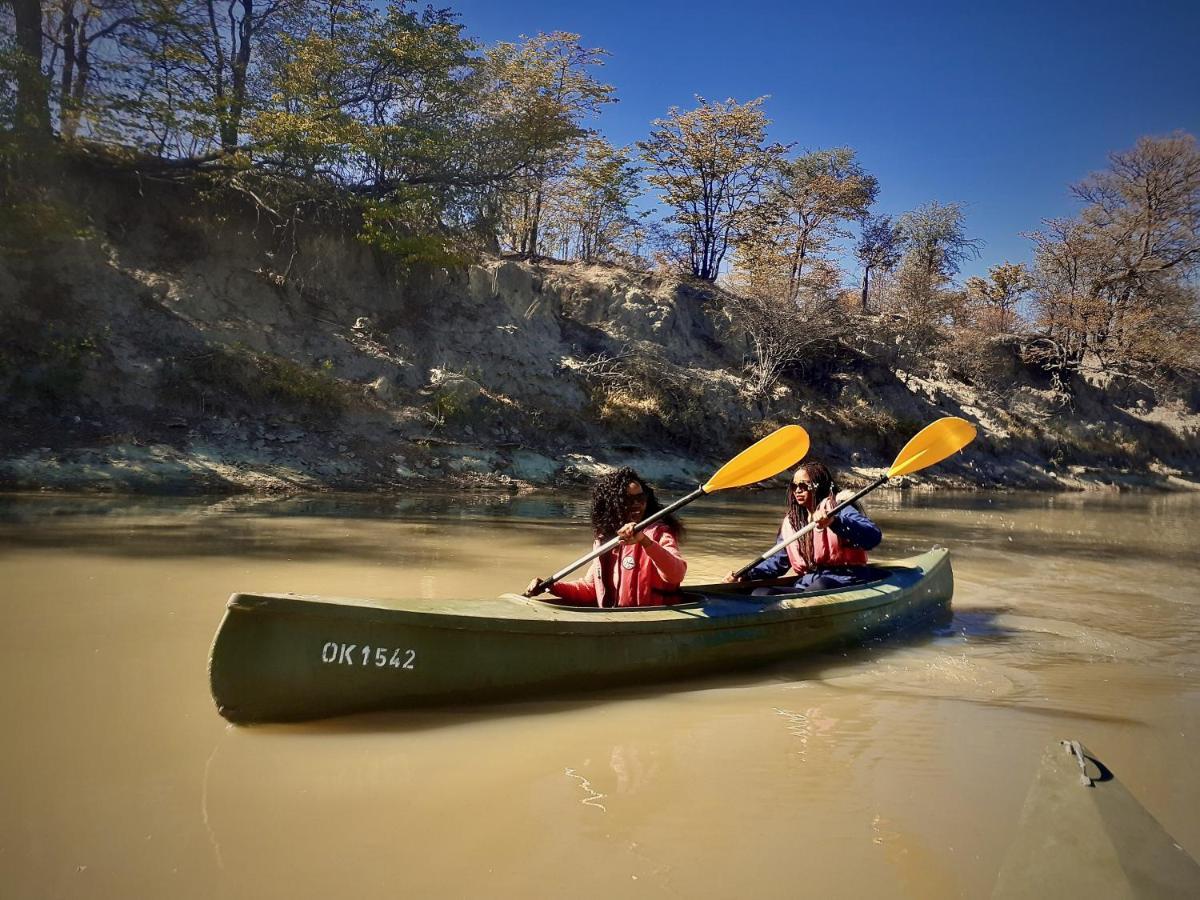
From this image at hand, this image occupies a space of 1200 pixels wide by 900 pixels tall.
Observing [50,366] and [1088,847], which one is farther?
[50,366]

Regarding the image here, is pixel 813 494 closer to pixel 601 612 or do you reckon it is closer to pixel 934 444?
pixel 934 444

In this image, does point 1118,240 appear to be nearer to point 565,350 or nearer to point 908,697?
point 565,350

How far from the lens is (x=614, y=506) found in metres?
4.54

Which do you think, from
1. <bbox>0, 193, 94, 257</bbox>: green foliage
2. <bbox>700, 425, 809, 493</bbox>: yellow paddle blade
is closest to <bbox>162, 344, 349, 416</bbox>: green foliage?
<bbox>0, 193, 94, 257</bbox>: green foliage

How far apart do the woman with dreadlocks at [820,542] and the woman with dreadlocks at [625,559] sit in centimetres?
122

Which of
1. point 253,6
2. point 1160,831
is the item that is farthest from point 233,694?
point 253,6

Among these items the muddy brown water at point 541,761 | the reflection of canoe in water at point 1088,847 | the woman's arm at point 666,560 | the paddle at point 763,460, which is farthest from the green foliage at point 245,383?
the reflection of canoe in water at point 1088,847

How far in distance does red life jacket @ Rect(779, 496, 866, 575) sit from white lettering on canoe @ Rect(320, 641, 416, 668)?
10.5 feet

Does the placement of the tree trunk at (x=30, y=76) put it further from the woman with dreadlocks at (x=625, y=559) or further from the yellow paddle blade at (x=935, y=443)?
the yellow paddle blade at (x=935, y=443)

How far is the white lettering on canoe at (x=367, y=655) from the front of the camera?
3.31 m

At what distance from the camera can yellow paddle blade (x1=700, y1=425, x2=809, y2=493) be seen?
5535mm

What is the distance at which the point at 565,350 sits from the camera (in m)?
16.7

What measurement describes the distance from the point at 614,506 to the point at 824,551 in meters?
2.15

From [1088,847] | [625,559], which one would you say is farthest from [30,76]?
[1088,847]
